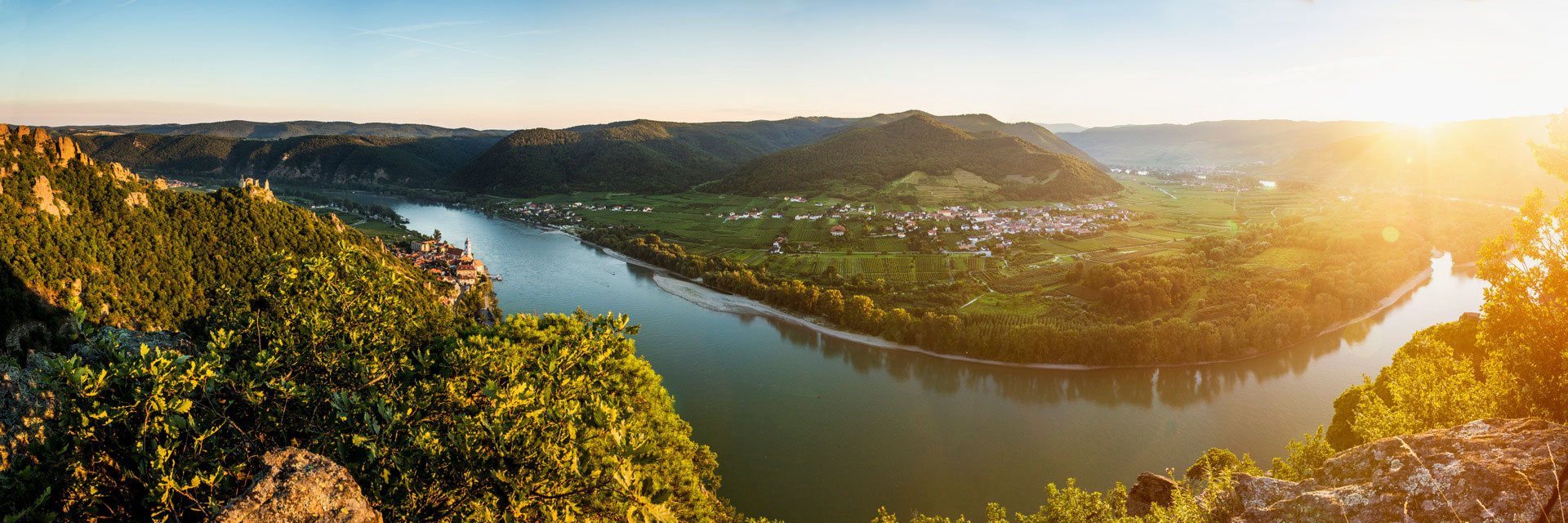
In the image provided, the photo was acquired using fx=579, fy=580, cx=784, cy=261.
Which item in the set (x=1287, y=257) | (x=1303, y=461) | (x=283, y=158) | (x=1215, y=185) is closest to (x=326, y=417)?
(x=1303, y=461)

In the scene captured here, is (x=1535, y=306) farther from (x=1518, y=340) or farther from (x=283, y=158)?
(x=283, y=158)

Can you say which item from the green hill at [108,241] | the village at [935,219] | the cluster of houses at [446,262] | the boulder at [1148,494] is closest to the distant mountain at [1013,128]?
the village at [935,219]

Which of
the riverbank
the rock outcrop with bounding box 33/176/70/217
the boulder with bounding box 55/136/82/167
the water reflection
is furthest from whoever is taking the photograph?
the riverbank

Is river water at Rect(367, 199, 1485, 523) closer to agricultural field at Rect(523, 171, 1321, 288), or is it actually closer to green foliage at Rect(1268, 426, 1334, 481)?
green foliage at Rect(1268, 426, 1334, 481)

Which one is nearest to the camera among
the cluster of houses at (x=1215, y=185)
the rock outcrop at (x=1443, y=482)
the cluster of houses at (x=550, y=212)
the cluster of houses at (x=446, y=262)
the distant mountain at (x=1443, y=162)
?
the rock outcrop at (x=1443, y=482)

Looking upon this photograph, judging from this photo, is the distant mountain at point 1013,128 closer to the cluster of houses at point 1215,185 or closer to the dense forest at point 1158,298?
the cluster of houses at point 1215,185

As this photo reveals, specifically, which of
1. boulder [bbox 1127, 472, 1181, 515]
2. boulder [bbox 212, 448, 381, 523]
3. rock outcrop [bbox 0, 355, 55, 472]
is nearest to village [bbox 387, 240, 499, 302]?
rock outcrop [bbox 0, 355, 55, 472]
